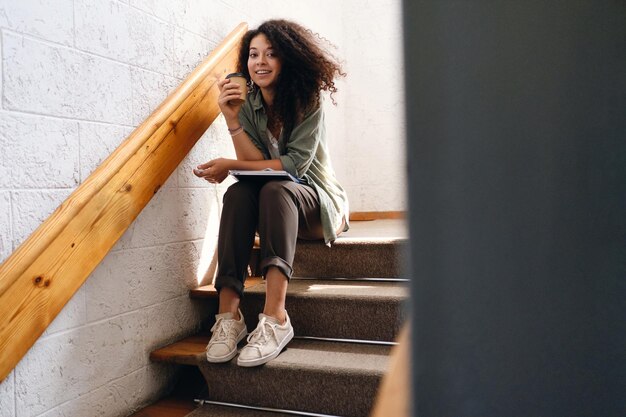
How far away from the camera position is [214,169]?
171 cm

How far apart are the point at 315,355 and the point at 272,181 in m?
0.54

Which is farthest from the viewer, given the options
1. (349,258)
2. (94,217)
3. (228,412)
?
(349,258)

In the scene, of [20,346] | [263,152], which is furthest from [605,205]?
[263,152]

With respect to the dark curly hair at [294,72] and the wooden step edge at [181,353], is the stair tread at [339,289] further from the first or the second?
the dark curly hair at [294,72]

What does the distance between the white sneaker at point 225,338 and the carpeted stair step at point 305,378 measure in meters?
0.03

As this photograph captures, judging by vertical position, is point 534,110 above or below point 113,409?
above

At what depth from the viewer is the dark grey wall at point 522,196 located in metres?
0.23

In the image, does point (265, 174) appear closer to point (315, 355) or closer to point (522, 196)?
point (315, 355)

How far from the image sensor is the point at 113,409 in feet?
4.81

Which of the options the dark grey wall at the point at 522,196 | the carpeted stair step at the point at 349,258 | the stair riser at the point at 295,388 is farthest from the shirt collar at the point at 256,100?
the dark grey wall at the point at 522,196

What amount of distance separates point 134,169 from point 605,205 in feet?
4.60

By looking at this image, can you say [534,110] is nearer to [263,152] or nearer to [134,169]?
[134,169]

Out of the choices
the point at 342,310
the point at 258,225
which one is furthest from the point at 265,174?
the point at 342,310

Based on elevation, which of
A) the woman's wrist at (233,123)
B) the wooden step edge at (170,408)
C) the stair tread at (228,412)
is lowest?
the wooden step edge at (170,408)
